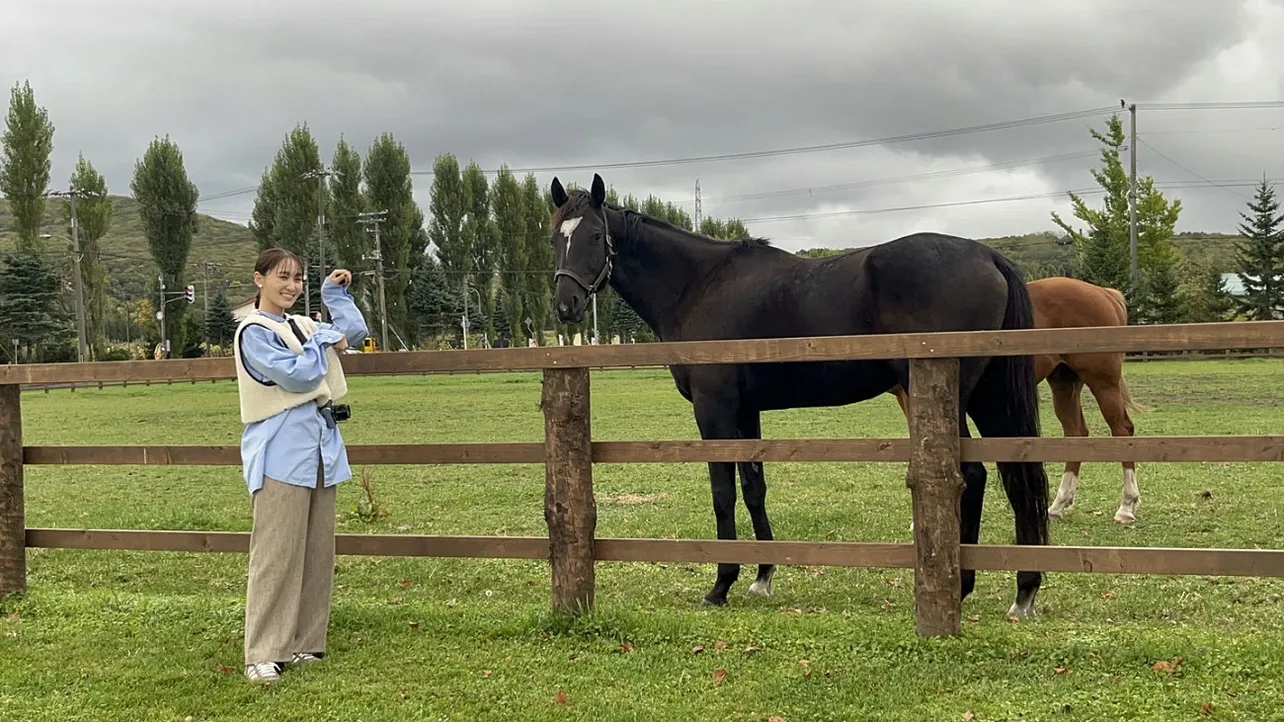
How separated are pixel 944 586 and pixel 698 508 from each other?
14.6 ft

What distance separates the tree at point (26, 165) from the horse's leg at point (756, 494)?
55888 millimetres

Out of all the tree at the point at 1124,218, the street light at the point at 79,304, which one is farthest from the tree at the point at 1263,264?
the street light at the point at 79,304

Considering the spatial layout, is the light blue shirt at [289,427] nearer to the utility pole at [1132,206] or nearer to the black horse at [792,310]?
the black horse at [792,310]

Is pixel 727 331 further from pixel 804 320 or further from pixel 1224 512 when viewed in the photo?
pixel 1224 512

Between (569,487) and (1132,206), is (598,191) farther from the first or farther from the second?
(1132,206)

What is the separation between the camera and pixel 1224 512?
7.44m

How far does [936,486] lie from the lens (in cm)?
399

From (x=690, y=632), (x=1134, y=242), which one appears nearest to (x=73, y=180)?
(x=1134, y=242)

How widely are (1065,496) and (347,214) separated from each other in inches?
2068

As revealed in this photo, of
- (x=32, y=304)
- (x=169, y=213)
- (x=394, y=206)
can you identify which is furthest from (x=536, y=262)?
(x=32, y=304)

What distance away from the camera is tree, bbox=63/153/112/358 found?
54219 millimetres

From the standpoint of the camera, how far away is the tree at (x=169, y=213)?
5297cm

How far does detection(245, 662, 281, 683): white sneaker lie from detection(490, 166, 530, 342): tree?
184 ft

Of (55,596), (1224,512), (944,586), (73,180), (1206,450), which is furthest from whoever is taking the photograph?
(73,180)
